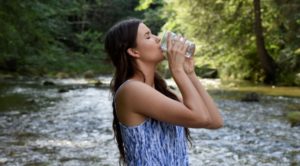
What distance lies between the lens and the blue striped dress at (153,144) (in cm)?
208

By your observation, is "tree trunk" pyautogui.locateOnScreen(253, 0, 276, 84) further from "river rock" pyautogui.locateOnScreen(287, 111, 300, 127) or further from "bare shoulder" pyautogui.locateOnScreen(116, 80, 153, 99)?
"bare shoulder" pyautogui.locateOnScreen(116, 80, 153, 99)

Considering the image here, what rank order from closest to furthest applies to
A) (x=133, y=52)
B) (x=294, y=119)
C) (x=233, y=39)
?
(x=133, y=52) < (x=294, y=119) < (x=233, y=39)

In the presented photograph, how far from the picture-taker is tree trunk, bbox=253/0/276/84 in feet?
67.3

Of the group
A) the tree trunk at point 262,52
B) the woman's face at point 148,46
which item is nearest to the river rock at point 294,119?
the woman's face at point 148,46

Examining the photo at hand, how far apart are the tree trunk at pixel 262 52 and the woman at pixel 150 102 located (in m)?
18.9

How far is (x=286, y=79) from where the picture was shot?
798 inches

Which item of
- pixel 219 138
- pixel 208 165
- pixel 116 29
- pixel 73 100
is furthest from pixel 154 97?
pixel 73 100

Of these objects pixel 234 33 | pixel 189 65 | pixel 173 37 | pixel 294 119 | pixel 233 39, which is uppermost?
pixel 173 37

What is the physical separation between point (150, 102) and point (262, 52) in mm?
19670

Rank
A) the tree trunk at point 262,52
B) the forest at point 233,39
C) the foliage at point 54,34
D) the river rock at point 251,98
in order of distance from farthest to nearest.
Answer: the tree trunk at point 262,52 → the forest at point 233,39 → the foliage at point 54,34 → the river rock at point 251,98

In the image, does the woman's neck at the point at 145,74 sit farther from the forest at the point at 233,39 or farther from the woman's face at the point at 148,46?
the forest at the point at 233,39

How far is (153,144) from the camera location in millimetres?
2082

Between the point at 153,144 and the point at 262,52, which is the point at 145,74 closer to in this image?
the point at 153,144

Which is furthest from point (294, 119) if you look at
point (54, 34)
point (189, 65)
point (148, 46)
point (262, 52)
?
point (54, 34)
